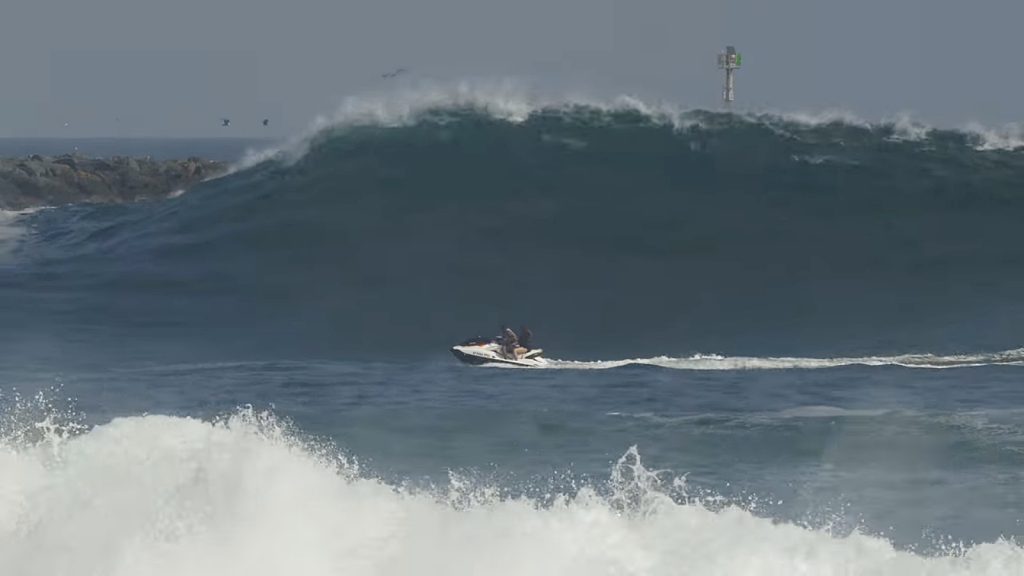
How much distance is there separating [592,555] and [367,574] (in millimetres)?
2060

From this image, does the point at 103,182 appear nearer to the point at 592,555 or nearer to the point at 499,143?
the point at 499,143

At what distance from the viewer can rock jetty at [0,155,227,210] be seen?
68.9m

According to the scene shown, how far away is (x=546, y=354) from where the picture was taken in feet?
94.6

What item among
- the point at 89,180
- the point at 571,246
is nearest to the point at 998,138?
the point at 571,246

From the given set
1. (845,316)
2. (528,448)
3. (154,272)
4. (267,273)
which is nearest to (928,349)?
(845,316)

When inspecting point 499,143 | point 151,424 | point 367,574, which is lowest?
point 367,574

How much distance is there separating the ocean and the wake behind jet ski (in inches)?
28.8

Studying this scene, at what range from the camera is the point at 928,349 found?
27.9 m

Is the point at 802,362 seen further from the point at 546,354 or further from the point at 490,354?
the point at 490,354

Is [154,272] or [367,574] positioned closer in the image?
[367,574]

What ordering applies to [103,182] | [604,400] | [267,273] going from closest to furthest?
1. [604,400]
2. [267,273]
3. [103,182]

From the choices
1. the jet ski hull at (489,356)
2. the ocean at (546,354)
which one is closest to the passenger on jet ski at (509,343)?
the jet ski hull at (489,356)

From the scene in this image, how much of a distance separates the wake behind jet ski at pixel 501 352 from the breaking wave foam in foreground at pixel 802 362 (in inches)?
14.8

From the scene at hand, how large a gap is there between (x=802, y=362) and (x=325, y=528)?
44.5 feet
